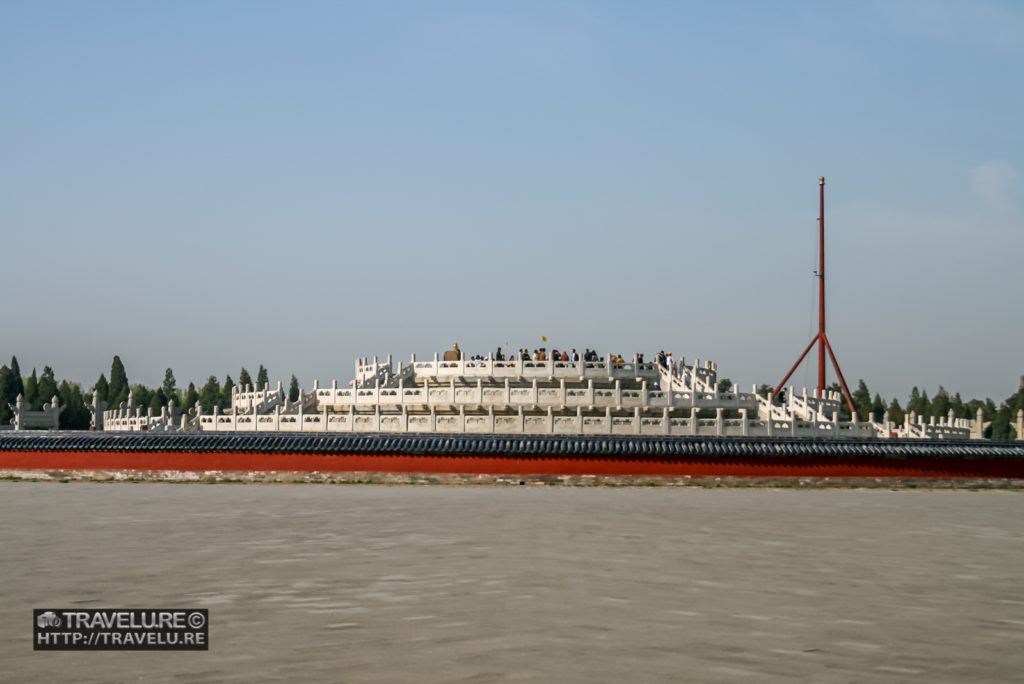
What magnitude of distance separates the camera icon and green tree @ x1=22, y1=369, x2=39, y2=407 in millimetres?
83085

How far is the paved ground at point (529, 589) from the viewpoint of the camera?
817 centimetres

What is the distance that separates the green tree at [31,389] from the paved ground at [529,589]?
72.3m

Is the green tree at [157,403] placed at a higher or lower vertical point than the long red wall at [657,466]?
higher

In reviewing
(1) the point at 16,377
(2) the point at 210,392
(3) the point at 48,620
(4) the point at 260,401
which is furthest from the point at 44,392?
(3) the point at 48,620

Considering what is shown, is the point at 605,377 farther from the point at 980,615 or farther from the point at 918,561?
Answer: the point at 980,615

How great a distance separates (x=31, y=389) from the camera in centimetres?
9025

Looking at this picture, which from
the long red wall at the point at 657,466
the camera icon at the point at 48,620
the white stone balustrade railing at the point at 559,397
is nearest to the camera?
the camera icon at the point at 48,620

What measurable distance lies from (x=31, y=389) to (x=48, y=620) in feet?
292

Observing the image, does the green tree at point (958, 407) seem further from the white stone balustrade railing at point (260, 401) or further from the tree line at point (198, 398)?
the white stone balustrade railing at point (260, 401)

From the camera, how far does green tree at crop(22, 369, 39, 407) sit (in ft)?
286

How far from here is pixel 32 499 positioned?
892 inches

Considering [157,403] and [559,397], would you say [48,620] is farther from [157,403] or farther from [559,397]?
[157,403]

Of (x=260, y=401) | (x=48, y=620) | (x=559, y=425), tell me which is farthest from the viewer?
(x=260, y=401)

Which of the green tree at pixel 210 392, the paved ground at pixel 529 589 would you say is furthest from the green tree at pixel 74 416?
the paved ground at pixel 529 589
